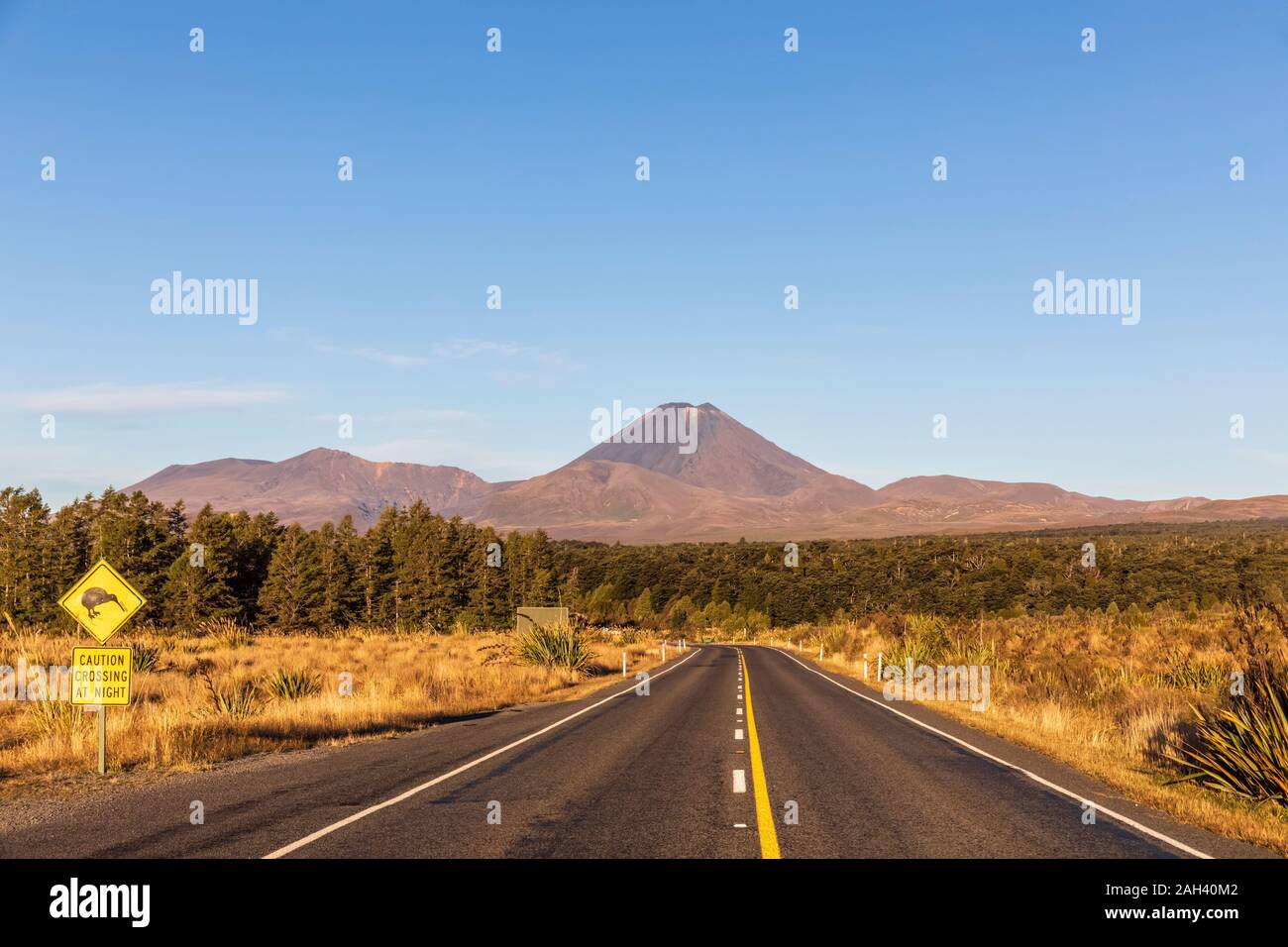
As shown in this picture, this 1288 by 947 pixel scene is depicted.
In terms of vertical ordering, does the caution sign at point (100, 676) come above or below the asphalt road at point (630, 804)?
above

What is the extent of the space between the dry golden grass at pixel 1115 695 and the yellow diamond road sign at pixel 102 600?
1275cm

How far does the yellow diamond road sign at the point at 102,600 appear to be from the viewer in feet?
37.7

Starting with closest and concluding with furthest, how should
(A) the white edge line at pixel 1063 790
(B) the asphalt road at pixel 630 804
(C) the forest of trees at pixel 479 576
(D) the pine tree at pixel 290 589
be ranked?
1. (B) the asphalt road at pixel 630 804
2. (A) the white edge line at pixel 1063 790
3. (C) the forest of trees at pixel 479 576
4. (D) the pine tree at pixel 290 589

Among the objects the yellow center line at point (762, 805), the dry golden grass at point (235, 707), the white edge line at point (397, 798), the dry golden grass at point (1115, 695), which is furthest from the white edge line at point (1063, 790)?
the dry golden grass at point (235, 707)

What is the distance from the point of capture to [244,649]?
33.3 metres

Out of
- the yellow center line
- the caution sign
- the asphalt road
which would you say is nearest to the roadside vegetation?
the caution sign

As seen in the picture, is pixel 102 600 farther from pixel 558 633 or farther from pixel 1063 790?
pixel 558 633

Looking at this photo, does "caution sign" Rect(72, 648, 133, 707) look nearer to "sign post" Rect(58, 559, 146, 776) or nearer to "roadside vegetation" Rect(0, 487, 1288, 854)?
"sign post" Rect(58, 559, 146, 776)

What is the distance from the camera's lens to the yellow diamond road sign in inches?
452

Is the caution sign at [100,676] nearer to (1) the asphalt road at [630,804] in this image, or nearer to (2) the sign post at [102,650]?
(2) the sign post at [102,650]

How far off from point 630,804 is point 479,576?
7140 cm

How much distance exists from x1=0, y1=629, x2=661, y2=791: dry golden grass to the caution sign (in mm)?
1112
